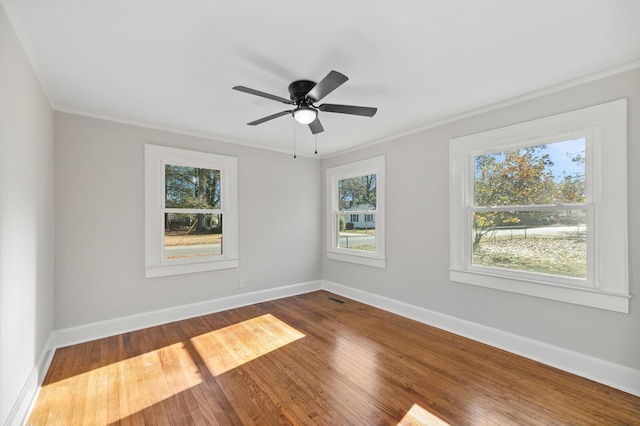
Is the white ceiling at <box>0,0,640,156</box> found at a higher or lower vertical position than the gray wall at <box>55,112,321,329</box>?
higher

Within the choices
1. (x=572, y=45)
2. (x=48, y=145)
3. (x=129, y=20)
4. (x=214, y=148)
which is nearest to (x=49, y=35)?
(x=129, y=20)

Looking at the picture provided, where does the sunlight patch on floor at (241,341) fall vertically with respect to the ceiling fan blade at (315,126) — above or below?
below

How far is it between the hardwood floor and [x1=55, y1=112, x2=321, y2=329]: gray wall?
1.50 feet

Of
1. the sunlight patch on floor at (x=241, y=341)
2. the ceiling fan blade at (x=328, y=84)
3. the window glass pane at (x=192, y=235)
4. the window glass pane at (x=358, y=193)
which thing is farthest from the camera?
the window glass pane at (x=358, y=193)

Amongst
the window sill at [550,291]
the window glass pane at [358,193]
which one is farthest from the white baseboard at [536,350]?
the window glass pane at [358,193]

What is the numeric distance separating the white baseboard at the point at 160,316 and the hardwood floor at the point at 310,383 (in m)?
0.14

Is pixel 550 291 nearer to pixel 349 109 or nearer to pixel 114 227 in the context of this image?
pixel 349 109

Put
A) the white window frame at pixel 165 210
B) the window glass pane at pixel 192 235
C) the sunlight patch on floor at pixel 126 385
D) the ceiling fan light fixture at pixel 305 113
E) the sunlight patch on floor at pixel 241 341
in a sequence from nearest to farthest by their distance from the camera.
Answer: the sunlight patch on floor at pixel 126 385
the ceiling fan light fixture at pixel 305 113
the sunlight patch on floor at pixel 241 341
the white window frame at pixel 165 210
the window glass pane at pixel 192 235

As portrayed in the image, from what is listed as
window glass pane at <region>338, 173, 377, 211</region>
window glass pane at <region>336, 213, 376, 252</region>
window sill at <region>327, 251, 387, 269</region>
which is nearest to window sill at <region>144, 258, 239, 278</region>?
window sill at <region>327, 251, 387, 269</region>

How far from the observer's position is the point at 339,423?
1812 mm

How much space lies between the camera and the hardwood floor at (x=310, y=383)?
74.3 inches

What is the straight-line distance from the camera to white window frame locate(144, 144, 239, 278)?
3.43 m

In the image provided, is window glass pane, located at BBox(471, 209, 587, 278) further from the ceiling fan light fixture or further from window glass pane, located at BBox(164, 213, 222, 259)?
window glass pane, located at BBox(164, 213, 222, 259)

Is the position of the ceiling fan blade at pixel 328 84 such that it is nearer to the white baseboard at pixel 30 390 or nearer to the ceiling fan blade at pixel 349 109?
the ceiling fan blade at pixel 349 109
